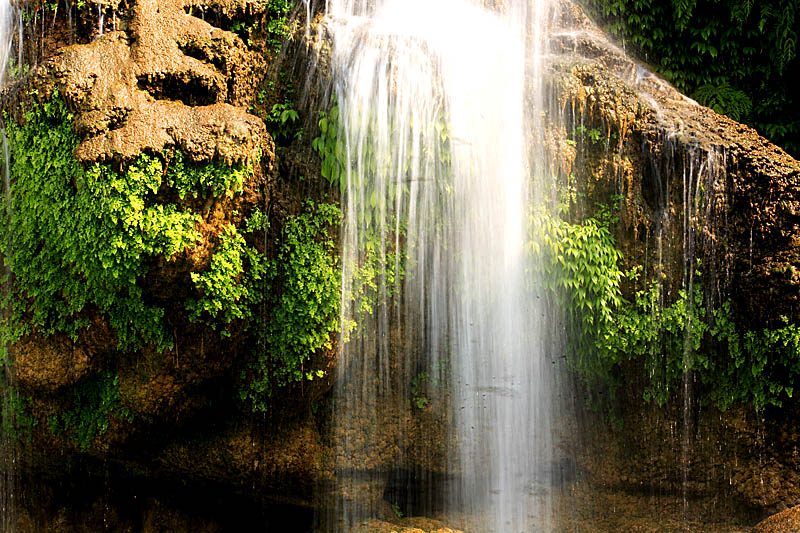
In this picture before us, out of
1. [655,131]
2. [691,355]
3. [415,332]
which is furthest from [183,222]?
[691,355]

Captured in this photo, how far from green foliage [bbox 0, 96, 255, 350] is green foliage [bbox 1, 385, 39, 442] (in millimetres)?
667

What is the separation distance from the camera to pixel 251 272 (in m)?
5.56

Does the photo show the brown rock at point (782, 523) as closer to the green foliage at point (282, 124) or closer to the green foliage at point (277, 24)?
the green foliage at point (282, 124)

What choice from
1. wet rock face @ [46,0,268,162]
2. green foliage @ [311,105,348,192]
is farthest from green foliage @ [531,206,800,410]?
wet rock face @ [46,0,268,162]

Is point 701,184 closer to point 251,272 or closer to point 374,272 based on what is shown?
point 374,272

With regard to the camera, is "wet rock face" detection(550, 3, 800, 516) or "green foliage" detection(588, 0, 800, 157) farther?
"green foliage" detection(588, 0, 800, 157)

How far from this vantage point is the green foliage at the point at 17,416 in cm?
581

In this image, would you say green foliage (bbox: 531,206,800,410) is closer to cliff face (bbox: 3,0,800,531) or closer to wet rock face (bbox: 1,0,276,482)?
cliff face (bbox: 3,0,800,531)

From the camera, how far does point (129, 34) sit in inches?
213

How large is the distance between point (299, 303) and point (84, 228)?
180 cm

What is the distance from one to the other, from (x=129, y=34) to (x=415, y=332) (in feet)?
11.7

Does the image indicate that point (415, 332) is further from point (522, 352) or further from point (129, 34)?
point (129, 34)

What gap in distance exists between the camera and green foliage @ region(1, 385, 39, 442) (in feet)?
19.1

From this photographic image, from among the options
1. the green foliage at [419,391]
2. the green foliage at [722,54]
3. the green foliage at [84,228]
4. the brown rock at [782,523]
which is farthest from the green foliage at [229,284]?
the green foliage at [722,54]
